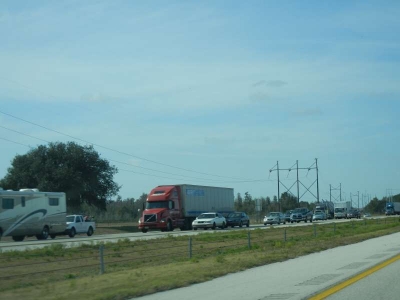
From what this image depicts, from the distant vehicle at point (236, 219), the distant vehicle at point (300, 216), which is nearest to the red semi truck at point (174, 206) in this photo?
the distant vehicle at point (236, 219)

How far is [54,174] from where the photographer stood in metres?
76.2

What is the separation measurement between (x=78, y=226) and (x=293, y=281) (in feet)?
126

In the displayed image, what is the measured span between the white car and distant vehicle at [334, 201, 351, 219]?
2271 inches

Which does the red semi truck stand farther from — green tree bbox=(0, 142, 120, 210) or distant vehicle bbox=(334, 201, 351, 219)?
distant vehicle bbox=(334, 201, 351, 219)

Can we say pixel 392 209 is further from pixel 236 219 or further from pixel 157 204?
pixel 157 204

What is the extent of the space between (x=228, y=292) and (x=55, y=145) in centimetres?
6785

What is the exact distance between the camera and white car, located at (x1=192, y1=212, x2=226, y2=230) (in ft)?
194

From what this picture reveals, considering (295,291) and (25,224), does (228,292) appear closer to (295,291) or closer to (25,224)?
(295,291)

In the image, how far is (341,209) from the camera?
377 feet

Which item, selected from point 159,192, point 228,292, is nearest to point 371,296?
point 228,292

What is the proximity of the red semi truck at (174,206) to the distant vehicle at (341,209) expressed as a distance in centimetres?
5303

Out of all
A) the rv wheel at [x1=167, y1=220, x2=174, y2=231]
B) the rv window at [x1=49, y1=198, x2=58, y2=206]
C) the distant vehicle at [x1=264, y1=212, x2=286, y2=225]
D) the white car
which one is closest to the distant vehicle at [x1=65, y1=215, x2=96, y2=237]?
the rv window at [x1=49, y1=198, x2=58, y2=206]

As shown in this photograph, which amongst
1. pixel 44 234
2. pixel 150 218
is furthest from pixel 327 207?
pixel 44 234

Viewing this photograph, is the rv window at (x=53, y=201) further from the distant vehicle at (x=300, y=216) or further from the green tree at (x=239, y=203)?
the green tree at (x=239, y=203)
